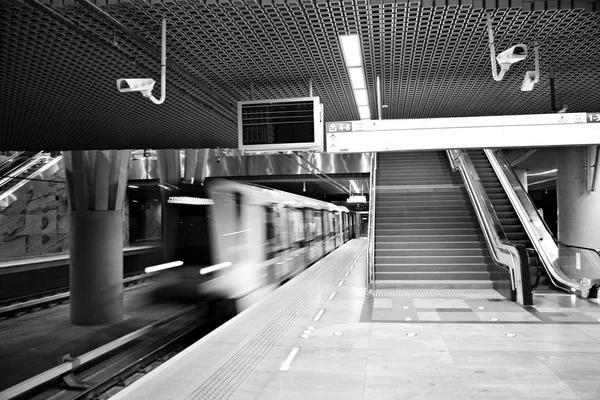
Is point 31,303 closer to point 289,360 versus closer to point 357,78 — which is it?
point 289,360

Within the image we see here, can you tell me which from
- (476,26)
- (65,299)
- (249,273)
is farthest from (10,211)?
(476,26)

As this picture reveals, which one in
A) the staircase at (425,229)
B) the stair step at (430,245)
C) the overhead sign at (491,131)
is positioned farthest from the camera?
the stair step at (430,245)

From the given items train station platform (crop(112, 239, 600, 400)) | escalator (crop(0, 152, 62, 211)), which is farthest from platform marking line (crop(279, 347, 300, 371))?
escalator (crop(0, 152, 62, 211))

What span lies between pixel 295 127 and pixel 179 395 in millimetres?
2885

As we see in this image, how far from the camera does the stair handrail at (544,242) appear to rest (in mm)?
7880

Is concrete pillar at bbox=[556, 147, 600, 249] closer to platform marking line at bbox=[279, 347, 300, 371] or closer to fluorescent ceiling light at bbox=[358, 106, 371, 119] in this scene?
fluorescent ceiling light at bbox=[358, 106, 371, 119]

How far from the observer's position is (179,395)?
3.73 metres

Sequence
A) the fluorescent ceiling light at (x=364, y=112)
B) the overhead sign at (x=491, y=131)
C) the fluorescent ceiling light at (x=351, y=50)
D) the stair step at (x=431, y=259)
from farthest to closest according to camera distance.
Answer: the stair step at (x=431, y=259)
the fluorescent ceiling light at (x=364, y=112)
the overhead sign at (x=491, y=131)
the fluorescent ceiling light at (x=351, y=50)

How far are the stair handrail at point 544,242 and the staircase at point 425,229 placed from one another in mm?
975

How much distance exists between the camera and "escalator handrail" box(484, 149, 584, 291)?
846 cm

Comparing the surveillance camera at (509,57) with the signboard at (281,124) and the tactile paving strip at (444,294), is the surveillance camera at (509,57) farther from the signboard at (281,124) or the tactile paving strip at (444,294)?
the tactile paving strip at (444,294)

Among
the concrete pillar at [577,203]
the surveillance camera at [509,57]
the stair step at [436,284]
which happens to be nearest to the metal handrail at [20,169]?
the stair step at [436,284]

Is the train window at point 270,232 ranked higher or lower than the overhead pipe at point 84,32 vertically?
lower

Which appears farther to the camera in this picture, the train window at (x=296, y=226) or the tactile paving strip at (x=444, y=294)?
the train window at (x=296, y=226)
